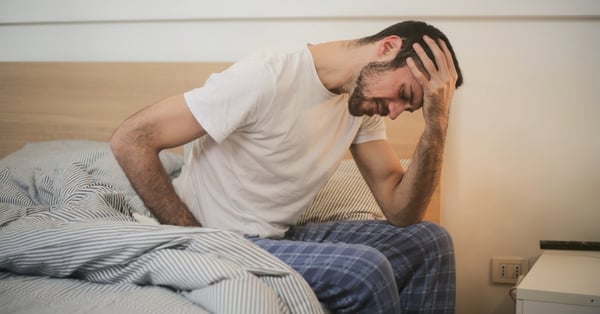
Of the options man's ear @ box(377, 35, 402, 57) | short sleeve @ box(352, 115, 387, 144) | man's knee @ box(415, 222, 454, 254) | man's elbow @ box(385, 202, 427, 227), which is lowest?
man's knee @ box(415, 222, 454, 254)

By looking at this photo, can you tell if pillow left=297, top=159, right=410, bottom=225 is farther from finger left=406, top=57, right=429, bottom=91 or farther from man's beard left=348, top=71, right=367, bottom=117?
finger left=406, top=57, right=429, bottom=91

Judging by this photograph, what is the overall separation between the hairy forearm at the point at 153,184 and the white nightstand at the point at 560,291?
775 millimetres

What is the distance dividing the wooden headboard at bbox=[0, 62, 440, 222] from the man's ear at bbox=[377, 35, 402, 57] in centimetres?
95

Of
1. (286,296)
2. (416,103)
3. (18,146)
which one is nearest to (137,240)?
(286,296)

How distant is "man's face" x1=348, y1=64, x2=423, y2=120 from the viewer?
1.59 m

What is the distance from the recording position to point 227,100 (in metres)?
1.49

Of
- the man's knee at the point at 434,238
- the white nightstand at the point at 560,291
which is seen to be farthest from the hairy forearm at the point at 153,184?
the white nightstand at the point at 560,291

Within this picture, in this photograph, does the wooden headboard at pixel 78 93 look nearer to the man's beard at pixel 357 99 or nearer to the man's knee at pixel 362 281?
→ the man's beard at pixel 357 99

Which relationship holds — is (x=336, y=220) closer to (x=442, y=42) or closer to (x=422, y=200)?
(x=422, y=200)

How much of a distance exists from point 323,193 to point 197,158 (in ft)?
1.40

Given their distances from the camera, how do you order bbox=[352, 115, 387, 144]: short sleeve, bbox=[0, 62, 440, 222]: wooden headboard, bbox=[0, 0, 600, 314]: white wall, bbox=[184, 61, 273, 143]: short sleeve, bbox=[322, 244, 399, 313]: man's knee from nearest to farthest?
bbox=[322, 244, 399, 313]: man's knee → bbox=[184, 61, 273, 143]: short sleeve → bbox=[352, 115, 387, 144]: short sleeve → bbox=[0, 0, 600, 314]: white wall → bbox=[0, 62, 440, 222]: wooden headboard

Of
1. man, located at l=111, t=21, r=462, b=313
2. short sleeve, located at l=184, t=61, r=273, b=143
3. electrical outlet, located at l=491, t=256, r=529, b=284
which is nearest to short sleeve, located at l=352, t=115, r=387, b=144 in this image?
man, located at l=111, t=21, r=462, b=313

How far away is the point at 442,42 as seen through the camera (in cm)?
159

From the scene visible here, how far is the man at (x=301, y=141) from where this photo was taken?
152 centimetres
